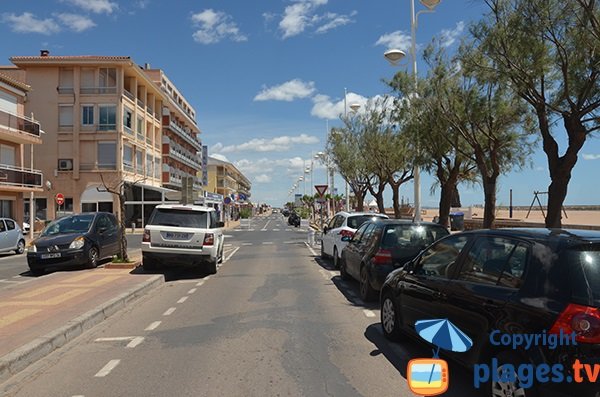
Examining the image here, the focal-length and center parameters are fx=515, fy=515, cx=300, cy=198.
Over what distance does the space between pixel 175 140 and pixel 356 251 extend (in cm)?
5898

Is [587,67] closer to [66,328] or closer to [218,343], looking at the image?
[218,343]

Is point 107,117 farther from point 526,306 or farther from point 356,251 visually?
point 526,306

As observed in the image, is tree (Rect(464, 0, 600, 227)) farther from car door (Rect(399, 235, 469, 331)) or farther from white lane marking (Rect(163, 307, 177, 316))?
white lane marking (Rect(163, 307, 177, 316))

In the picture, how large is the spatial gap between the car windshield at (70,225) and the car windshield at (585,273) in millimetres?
14191

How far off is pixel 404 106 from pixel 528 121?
174 inches

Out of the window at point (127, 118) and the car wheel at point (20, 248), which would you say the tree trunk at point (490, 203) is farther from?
the window at point (127, 118)

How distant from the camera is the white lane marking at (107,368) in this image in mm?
5501

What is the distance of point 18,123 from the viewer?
102ft

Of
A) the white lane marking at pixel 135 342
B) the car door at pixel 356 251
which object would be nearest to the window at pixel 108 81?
the car door at pixel 356 251

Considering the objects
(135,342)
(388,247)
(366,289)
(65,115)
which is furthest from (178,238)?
(65,115)

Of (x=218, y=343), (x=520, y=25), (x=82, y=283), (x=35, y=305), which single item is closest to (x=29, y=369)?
(x=218, y=343)

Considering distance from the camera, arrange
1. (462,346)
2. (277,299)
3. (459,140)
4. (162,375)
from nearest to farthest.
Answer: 1. (462,346)
2. (162,375)
3. (277,299)
4. (459,140)

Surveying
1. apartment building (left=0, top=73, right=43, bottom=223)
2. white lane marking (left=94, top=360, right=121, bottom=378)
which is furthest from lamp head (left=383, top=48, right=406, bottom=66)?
apartment building (left=0, top=73, right=43, bottom=223)

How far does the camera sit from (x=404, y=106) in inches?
712
